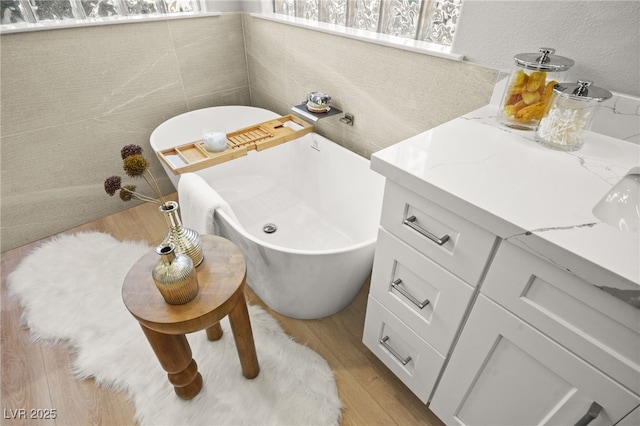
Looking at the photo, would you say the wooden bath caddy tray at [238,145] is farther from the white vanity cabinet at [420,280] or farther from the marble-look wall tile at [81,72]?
the white vanity cabinet at [420,280]

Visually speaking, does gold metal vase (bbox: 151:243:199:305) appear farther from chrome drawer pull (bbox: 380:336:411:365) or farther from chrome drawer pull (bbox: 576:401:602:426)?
chrome drawer pull (bbox: 576:401:602:426)

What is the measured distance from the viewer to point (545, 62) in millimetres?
928

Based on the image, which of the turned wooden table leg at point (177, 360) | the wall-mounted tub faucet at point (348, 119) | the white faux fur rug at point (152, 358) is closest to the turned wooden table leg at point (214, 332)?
the white faux fur rug at point (152, 358)

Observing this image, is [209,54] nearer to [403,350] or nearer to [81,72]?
[81,72]

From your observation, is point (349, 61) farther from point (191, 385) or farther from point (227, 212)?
point (191, 385)

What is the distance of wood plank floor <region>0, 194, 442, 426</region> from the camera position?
49.6 inches

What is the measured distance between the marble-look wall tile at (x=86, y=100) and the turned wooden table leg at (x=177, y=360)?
4.68ft

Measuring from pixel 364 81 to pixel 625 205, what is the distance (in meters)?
1.13

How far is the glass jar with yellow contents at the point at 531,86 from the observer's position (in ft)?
3.05

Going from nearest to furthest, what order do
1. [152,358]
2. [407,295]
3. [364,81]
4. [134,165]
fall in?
[134,165]
[407,295]
[152,358]
[364,81]

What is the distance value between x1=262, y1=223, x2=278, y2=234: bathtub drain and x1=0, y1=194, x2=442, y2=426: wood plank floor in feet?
1.37

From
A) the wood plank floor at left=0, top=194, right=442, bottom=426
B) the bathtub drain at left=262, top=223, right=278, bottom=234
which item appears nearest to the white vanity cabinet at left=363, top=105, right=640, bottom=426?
the wood plank floor at left=0, top=194, right=442, bottom=426

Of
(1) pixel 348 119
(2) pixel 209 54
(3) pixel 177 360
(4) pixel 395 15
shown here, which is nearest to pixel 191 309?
(3) pixel 177 360

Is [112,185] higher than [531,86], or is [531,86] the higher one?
[531,86]
